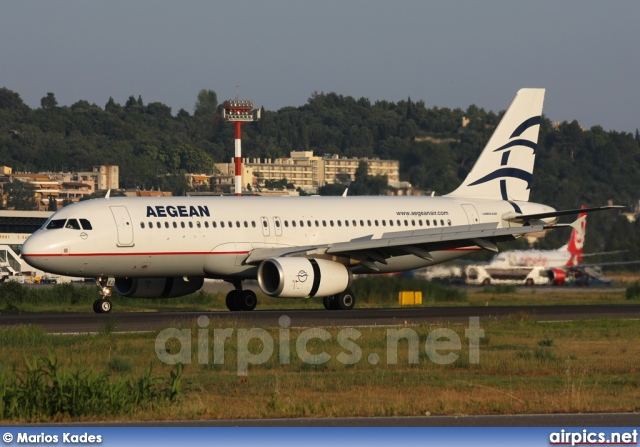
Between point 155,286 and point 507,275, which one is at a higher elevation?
point 155,286

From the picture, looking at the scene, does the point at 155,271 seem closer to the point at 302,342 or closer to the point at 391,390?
the point at 302,342

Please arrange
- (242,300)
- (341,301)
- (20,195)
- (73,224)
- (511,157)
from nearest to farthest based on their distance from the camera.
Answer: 1. (73,224)
2. (341,301)
3. (242,300)
4. (511,157)
5. (20,195)

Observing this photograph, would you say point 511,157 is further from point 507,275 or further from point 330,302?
point 507,275

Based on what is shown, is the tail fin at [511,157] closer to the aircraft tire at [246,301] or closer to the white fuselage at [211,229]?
the white fuselage at [211,229]

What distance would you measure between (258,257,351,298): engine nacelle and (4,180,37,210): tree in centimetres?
12207

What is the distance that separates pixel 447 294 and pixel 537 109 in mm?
8274

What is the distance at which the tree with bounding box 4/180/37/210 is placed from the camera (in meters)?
155

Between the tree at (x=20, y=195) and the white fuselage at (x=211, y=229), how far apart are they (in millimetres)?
118049

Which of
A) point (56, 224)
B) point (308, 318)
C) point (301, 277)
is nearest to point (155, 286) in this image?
point (56, 224)

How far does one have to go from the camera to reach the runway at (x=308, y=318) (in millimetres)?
30453

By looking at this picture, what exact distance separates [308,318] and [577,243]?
99.0ft

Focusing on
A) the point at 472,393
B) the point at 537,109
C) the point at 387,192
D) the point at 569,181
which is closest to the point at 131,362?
the point at 472,393

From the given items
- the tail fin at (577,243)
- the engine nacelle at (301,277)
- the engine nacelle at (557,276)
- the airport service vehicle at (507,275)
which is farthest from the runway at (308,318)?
the engine nacelle at (557,276)

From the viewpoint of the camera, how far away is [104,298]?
3734 centimetres
